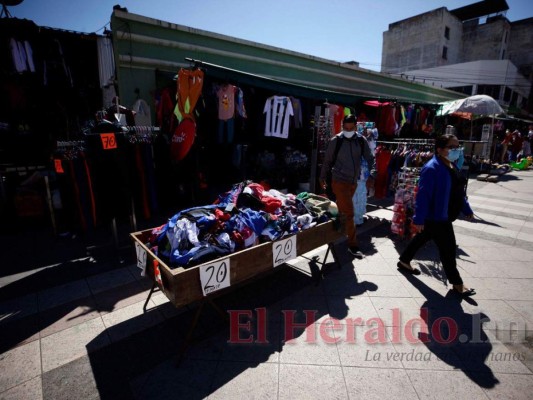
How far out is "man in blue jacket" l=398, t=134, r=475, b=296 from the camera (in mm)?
3430

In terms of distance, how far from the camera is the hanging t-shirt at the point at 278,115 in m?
6.70

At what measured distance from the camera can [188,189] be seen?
669 centimetres

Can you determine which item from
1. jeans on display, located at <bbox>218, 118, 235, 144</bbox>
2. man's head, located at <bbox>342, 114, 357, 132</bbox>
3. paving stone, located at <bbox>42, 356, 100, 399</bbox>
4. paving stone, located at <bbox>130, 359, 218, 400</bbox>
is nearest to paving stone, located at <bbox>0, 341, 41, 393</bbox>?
paving stone, located at <bbox>42, 356, 100, 399</bbox>

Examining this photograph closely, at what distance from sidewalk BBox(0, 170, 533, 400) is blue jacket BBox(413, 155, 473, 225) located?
3.39ft

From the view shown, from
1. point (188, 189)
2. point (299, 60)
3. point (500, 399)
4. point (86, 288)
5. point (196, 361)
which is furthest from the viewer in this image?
point (299, 60)

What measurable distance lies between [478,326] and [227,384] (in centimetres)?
270

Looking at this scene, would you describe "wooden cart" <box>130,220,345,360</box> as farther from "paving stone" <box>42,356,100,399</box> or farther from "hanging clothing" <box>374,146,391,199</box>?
"hanging clothing" <box>374,146,391,199</box>

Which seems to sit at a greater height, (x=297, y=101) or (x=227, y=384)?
(x=297, y=101)

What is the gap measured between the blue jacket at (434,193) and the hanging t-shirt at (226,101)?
12.9 feet

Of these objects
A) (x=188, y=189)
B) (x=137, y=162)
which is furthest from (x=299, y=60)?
(x=137, y=162)

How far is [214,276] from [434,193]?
2.79 meters

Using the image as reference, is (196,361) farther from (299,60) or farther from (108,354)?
(299,60)

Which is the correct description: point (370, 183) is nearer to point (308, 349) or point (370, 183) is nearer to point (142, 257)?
point (308, 349)

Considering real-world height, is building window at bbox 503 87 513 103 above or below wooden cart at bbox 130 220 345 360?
above
